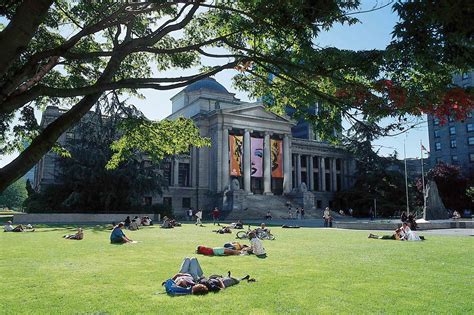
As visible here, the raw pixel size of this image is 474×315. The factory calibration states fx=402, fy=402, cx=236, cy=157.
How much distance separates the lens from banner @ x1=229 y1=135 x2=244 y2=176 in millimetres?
60312

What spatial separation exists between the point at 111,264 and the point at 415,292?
7.88m

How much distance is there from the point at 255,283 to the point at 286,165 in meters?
60.0

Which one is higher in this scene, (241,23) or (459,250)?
(241,23)

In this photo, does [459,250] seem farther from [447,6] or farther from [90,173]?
[90,173]

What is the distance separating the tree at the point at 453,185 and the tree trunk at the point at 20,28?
61.8 m

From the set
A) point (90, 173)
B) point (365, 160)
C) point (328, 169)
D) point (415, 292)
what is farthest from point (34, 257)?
point (328, 169)

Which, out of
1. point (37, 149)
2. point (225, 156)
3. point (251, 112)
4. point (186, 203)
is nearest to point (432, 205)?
point (225, 156)

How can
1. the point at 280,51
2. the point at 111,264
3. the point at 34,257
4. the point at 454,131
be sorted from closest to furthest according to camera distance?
the point at 280,51 → the point at 111,264 → the point at 34,257 → the point at 454,131

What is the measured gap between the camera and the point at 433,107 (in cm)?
600

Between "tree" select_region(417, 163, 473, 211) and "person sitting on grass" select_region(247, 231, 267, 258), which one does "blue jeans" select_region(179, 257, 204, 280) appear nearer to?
"person sitting on grass" select_region(247, 231, 267, 258)

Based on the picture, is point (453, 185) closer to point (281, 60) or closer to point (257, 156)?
point (257, 156)

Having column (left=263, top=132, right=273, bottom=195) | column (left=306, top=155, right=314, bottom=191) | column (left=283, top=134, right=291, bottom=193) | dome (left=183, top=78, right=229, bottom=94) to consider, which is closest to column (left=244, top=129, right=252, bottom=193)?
column (left=263, top=132, right=273, bottom=195)

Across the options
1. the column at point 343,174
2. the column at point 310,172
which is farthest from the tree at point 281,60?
the column at point 343,174

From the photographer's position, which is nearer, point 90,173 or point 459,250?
point 459,250
